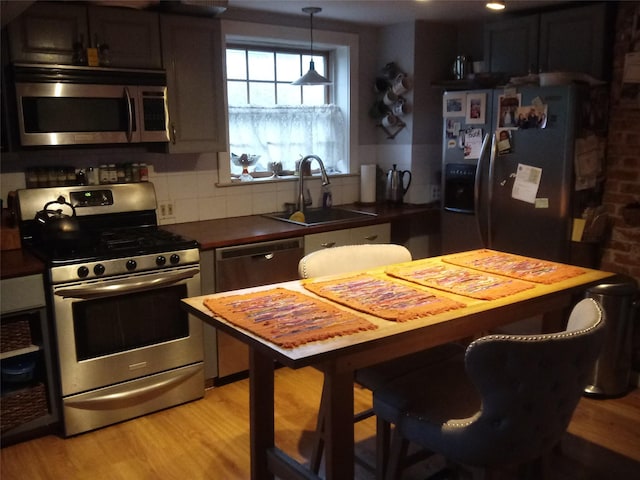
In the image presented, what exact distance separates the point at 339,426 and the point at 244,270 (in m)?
1.60

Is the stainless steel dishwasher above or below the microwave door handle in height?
below

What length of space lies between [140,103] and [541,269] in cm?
208

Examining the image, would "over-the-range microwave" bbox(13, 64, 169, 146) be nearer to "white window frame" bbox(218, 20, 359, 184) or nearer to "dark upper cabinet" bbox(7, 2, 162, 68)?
"dark upper cabinet" bbox(7, 2, 162, 68)

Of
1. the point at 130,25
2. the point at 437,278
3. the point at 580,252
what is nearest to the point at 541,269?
the point at 437,278

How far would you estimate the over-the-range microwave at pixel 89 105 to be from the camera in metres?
2.74

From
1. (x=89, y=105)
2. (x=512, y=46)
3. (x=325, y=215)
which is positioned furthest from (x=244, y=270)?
(x=512, y=46)

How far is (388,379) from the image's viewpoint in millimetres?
2023

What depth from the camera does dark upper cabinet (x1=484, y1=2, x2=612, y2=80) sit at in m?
3.33

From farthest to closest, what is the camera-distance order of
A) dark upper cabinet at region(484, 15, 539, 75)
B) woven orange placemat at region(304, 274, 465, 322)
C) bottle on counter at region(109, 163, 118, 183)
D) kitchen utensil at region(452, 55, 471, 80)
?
kitchen utensil at region(452, 55, 471, 80) < dark upper cabinet at region(484, 15, 539, 75) < bottle on counter at region(109, 163, 118, 183) < woven orange placemat at region(304, 274, 465, 322)

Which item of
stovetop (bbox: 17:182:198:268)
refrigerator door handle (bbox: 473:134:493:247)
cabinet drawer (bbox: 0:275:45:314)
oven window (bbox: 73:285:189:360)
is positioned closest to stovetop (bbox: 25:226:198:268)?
stovetop (bbox: 17:182:198:268)

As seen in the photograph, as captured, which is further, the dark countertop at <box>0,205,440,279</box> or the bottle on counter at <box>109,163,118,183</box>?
the bottle on counter at <box>109,163,118,183</box>

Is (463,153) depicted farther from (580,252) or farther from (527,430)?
(527,430)

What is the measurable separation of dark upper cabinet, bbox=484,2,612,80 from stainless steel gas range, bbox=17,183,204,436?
2.35 metres

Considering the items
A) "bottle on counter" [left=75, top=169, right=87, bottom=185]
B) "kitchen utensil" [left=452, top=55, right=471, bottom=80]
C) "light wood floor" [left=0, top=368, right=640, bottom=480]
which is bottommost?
"light wood floor" [left=0, top=368, right=640, bottom=480]
